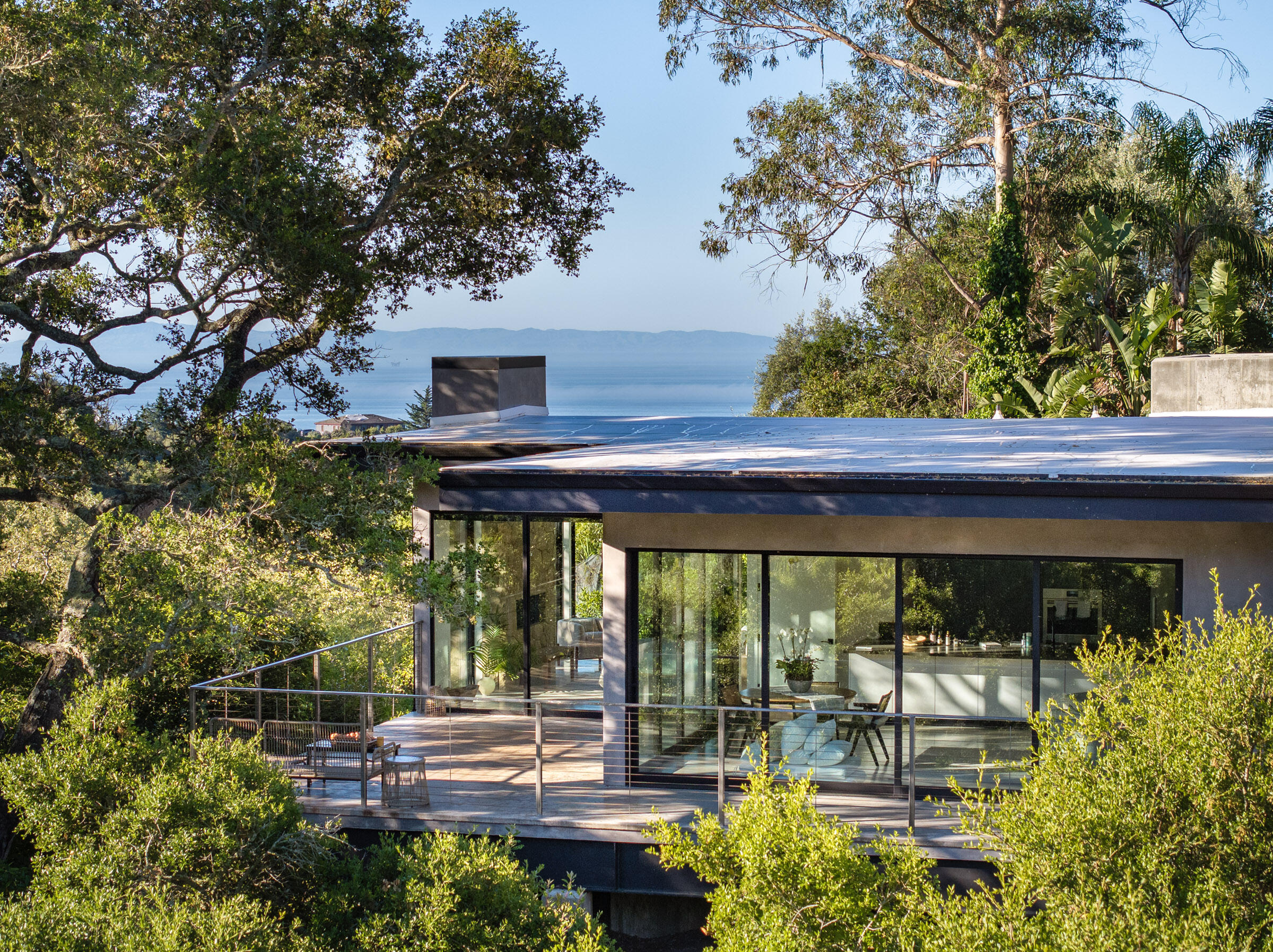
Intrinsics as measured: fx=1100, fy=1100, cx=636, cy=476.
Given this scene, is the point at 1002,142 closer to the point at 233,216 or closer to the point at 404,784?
the point at 233,216

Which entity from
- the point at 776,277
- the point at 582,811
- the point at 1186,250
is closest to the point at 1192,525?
the point at 582,811

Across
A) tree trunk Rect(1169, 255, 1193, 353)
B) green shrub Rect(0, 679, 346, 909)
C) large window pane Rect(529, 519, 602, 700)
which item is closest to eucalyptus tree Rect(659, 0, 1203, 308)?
tree trunk Rect(1169, 255, 1193, 353)

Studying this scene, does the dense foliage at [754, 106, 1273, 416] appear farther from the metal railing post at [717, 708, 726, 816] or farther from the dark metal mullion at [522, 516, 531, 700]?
the metal railing post at [717, 708, 726, 816]

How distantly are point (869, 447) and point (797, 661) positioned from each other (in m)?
2.20

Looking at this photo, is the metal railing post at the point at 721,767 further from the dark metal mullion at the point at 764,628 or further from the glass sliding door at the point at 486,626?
the glass sliding door at the point at 486,626

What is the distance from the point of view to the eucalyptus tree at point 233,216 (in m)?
10.1

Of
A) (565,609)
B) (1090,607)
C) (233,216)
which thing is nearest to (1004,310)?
(565,609)

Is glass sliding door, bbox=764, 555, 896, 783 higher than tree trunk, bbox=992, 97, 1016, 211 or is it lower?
lower

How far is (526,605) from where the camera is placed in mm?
12203

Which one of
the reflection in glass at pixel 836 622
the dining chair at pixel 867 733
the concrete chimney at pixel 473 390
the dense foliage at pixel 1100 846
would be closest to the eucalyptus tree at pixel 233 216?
the concrete chimney at pixel 473 390

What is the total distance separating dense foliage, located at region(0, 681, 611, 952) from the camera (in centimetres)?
564

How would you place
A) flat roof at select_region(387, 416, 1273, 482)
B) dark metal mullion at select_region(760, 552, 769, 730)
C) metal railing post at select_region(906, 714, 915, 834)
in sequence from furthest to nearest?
dark metal mullion at select_region(760, 552, 769, 730), flat roof at select_region(387, 416, 1273, 482), metal railing post at select_region(906, 714, 915, 834)

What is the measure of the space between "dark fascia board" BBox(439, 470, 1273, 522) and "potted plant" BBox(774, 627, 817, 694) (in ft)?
4.93

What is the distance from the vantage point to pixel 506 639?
1234 cm
